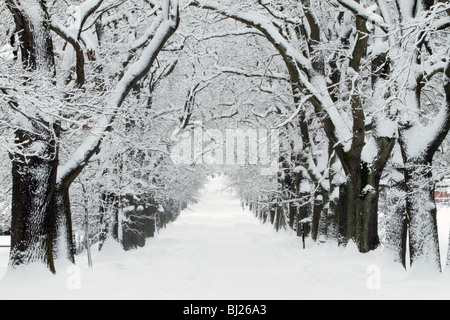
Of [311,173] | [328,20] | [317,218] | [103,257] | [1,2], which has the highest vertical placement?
[328,20]

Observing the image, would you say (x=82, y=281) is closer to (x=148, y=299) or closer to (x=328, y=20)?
(x=148, y=299)

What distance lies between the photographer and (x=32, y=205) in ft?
28.3

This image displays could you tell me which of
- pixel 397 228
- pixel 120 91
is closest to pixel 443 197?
pixel 397 228

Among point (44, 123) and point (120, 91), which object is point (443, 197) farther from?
point (44, 123)

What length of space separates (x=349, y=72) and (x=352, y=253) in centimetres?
489

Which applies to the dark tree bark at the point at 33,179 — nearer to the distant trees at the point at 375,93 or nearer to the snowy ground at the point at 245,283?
the snowy ground at the point at 245,283

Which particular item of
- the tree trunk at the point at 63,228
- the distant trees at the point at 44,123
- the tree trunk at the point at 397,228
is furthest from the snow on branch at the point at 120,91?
the tree trunk at the point at 397,228

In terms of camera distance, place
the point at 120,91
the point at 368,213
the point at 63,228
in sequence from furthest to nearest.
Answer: the point at 368,213, the point at 63,228, the point at 120,91

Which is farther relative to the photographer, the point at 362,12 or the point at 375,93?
the point at 362,12

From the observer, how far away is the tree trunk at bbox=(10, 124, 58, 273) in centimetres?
858
